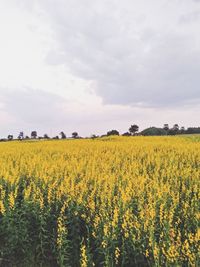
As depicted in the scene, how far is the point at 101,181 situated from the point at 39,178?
1.62 metres

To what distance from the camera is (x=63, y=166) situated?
10.4 metres

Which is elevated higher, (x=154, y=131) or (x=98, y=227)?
(x=154, y=131)

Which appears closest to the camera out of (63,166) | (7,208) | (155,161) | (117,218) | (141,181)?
(117,218)

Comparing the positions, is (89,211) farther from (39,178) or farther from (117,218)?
(39,178)

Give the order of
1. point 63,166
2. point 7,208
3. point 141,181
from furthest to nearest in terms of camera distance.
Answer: point 63,166, point 141,181, point 7,208

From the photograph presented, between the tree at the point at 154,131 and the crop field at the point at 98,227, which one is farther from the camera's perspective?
the tree at the point at 154,131

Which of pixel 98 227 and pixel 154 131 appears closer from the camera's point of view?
pixel 98 227

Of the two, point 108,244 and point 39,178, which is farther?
point 39,178

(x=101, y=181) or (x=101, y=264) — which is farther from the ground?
(x=101, y=181)

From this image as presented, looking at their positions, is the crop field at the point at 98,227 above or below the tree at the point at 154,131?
below

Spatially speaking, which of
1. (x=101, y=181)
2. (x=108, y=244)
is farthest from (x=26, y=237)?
(x=101, y=181)

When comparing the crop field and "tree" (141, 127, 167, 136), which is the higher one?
"tree" (141, 127, 167, 136)

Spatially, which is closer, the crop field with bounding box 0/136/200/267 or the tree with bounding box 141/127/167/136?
the crop field with bounding box 0/136/200/267

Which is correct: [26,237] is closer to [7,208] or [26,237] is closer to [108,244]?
[7,208]
